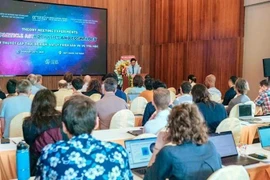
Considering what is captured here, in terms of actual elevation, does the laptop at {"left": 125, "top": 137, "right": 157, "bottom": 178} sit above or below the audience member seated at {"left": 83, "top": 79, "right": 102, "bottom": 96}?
below

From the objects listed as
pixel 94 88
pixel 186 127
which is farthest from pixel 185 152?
pixel 94 88

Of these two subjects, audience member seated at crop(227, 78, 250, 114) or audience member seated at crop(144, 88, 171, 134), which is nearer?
audience member seated at crop(144, 88, 171, 134)

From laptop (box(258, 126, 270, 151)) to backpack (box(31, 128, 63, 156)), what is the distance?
1978 mm

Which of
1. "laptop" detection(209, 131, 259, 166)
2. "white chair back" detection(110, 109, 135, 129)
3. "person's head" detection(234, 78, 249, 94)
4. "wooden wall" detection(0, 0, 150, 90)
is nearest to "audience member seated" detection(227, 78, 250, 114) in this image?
"person's head" detection(234, 78, 249, 94)

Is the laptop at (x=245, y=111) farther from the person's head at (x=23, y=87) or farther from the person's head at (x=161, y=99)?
the person's head at (x=23, y=87)

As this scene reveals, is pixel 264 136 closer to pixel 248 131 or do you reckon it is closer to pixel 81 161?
pixel 248 131

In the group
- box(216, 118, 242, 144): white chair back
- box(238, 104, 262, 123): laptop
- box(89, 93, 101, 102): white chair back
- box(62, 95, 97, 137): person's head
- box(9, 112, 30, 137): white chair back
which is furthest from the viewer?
box(89, 93, 101, 102): white chair back

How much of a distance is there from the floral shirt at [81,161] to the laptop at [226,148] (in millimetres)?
1471

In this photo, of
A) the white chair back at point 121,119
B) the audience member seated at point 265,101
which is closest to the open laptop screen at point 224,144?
the white chair back at point 121,119

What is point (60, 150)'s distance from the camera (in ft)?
5.35

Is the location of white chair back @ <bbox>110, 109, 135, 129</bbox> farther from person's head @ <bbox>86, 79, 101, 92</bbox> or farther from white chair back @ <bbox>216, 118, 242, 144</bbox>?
person's head @ <bbox>86, 79, 101, 92</bbox>

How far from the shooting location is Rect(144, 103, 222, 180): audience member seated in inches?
78.4

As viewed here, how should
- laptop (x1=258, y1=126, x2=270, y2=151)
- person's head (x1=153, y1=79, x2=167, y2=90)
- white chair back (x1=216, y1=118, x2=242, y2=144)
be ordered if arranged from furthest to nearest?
person's head (x1=153, y1=79, x2=167, y2=90), white chair back (x1=216, y1=118, x2=242, y2=144), laptop (x1=258, y1=126, x2=270, y2=151)

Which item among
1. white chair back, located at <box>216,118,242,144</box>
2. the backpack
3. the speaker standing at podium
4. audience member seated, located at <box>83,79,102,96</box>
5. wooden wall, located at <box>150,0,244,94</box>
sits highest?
wooden wall, located at <box>150,0,244,94</box>
